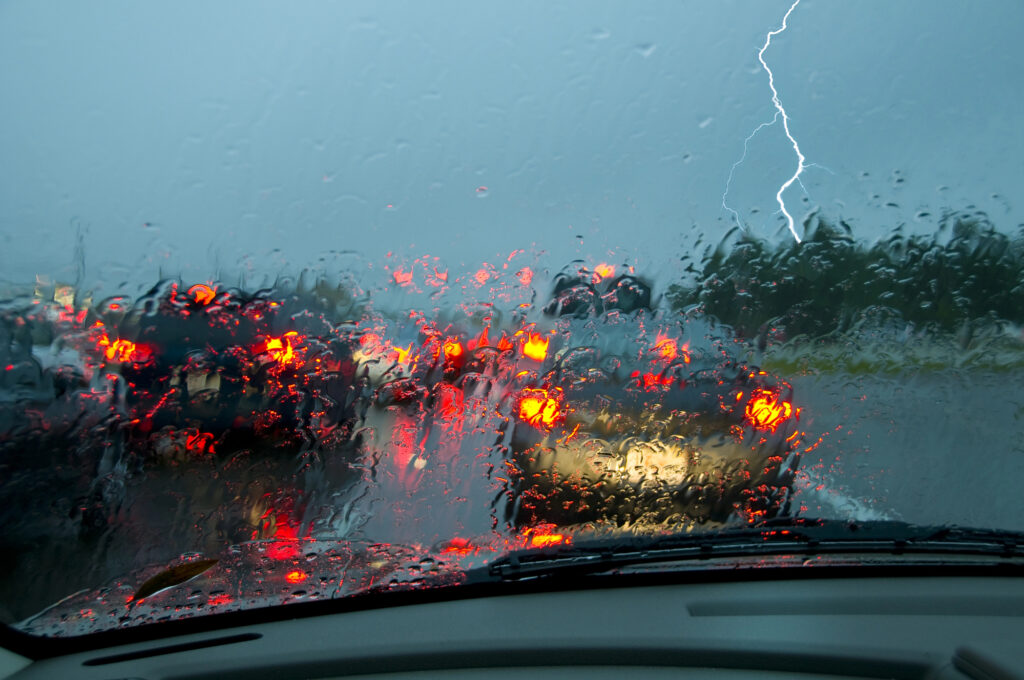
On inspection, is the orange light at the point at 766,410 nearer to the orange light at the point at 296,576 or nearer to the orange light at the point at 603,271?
the orange light at the point at 603,271

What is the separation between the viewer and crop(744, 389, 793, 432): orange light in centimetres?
420

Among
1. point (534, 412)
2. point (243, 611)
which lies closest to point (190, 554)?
point (243, 611)

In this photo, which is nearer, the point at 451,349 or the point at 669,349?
the point at 451,349

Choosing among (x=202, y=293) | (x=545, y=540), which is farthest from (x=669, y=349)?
(x=202, y=293)

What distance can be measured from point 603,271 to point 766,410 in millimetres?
1354

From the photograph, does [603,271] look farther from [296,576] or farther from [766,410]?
[296,576]

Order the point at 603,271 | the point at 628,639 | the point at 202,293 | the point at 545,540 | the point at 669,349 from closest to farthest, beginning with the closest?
the point at 628,639, the point at 202,293, the point at 545,540, the point at 603,271, the point at 669,349

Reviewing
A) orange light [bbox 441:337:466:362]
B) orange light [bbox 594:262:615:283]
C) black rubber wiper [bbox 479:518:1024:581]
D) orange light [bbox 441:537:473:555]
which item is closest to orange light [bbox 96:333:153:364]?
orange light [bbox 441:337:466:362]

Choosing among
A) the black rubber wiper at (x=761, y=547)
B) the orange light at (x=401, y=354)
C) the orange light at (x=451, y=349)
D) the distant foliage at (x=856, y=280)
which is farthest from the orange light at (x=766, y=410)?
the orange light at (x=401, y=354)

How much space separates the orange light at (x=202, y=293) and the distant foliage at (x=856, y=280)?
2493mm

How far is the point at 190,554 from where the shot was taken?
132 inches

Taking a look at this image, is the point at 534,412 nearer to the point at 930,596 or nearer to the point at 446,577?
the point at 446,577

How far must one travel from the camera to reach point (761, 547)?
3.37m

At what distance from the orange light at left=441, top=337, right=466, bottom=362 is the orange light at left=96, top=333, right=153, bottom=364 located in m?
1.48
